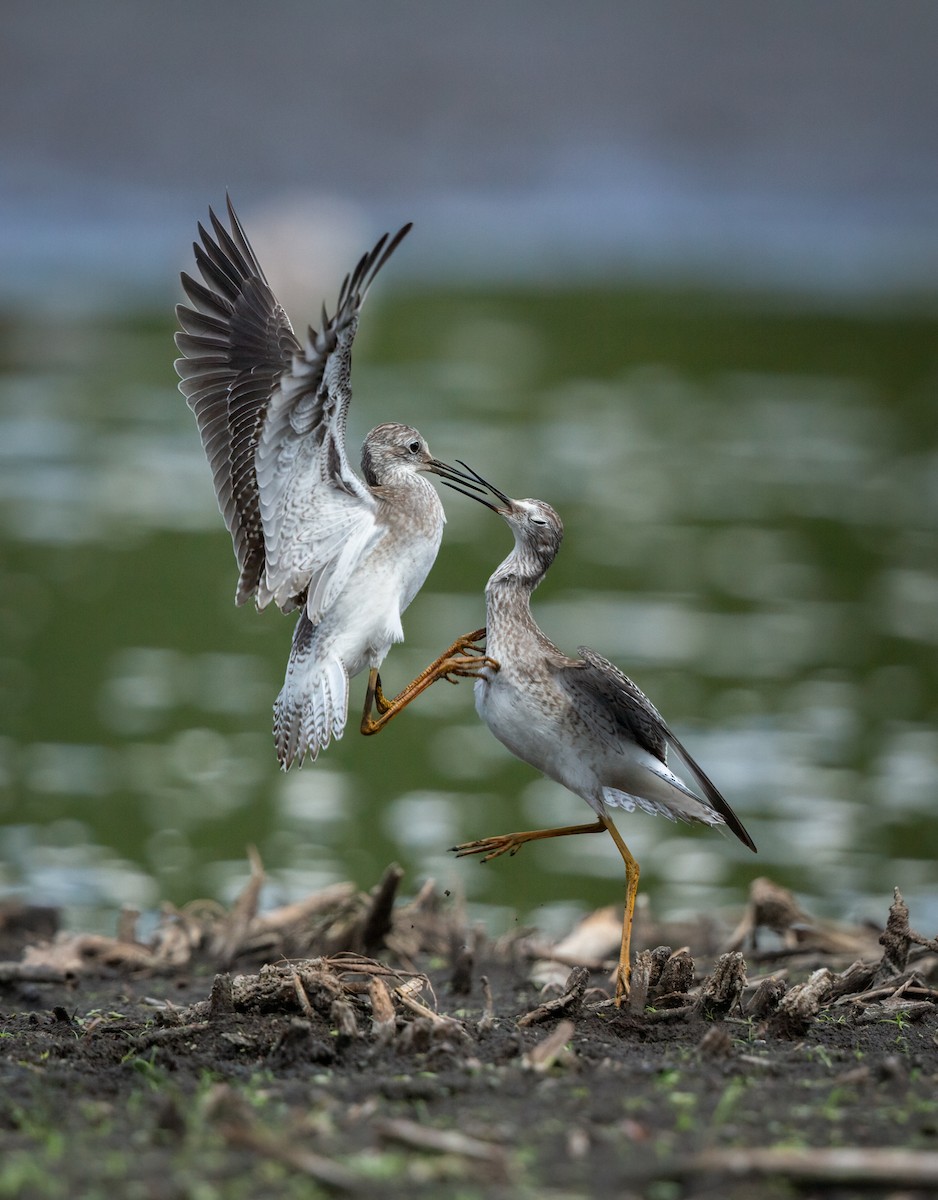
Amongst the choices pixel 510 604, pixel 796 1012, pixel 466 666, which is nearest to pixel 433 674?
pixel 466 666

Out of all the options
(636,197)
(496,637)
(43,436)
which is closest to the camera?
(496,637)

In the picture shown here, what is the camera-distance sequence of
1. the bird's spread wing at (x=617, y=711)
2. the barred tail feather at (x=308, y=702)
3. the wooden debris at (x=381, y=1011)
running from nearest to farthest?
the wooden debris at (x=381, y=1011) → the bird's spread wing at (x=617, y=711) → the barred tail feather at (x=308, y=702)

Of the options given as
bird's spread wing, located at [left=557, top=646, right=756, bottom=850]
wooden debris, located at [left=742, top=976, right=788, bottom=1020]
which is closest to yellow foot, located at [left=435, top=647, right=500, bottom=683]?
bird's spread wing, located at [left=557, top=646, right=756, bottom=850]

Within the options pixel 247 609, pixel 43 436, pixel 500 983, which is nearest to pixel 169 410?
pixel 43 436

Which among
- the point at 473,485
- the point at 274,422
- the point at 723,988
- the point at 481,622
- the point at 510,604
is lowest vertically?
the point at 723,988

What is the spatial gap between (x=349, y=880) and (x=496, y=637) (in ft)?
11.1

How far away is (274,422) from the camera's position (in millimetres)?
6578

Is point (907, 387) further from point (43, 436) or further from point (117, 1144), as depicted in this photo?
point (117, 1144)

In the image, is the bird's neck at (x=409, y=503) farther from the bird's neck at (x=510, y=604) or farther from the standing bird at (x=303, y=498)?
the bird's neck at (x=510, y=604)

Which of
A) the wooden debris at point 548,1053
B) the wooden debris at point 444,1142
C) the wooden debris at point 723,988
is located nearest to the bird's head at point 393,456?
the wooden debris at point 723,988

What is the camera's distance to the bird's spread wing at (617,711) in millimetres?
6359

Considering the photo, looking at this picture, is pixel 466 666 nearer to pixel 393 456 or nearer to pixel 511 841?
pixel 511 841

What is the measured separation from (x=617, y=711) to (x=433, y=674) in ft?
2.51

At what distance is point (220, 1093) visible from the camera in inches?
182
